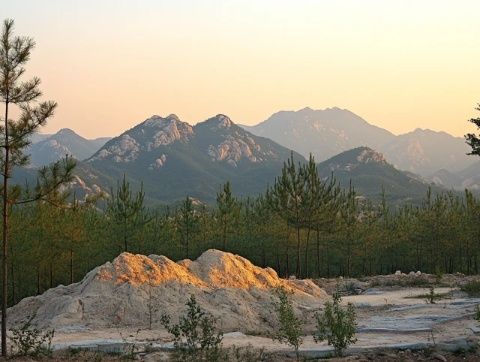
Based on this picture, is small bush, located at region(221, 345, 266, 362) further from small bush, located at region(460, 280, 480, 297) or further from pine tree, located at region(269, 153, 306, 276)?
pine tree, located at region(269, 153, 306, 276)

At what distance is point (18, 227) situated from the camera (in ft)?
117

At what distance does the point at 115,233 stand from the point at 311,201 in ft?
55.5

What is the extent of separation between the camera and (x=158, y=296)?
22.6 m

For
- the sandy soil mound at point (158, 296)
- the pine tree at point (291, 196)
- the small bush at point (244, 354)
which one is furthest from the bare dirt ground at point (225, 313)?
the pine tree at point (291, 196)

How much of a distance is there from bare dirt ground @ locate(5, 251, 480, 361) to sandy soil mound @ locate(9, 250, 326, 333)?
0.15ft

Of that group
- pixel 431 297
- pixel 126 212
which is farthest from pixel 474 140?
pixel 126 212

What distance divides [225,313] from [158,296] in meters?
3.21

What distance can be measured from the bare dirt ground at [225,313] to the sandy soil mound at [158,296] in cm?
5

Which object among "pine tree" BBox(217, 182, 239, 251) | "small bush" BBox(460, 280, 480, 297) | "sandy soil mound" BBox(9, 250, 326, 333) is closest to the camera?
"sandy soil mound" BBox(9, 250, 326, 333)

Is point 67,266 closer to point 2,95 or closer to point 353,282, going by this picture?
point 353,282

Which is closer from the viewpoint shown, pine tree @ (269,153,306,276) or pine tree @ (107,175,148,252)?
pine tree @ (107,175,148,252)

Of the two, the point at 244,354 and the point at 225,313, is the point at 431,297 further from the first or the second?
the point at 244,354

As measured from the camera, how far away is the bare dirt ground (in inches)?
Result: 593

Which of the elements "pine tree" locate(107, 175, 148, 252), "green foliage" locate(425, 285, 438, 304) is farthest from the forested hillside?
"green foliage" locate(425, 285, 438, 304)
